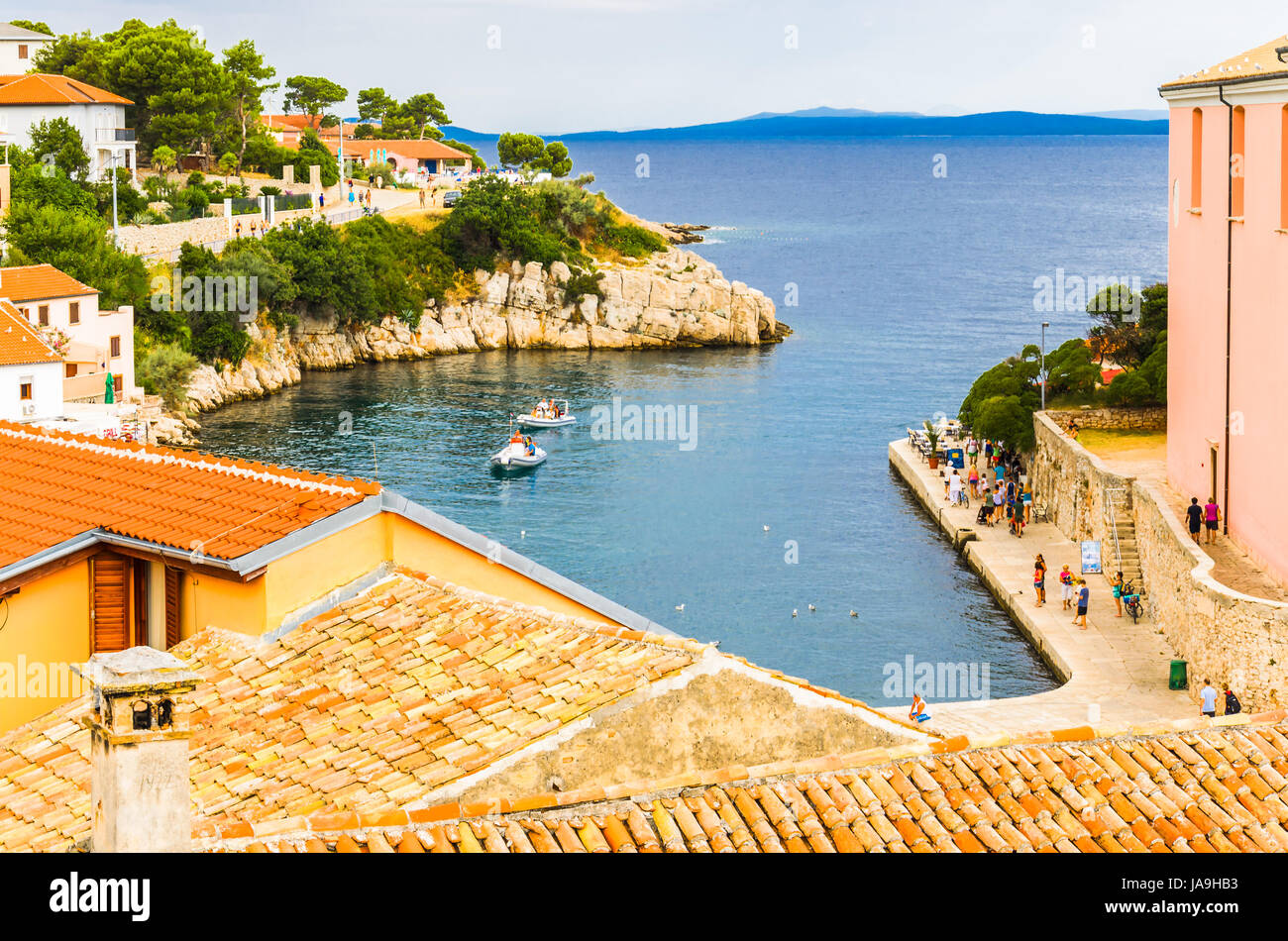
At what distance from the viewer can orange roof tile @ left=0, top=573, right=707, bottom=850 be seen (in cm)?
1090

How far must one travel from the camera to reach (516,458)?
65625 mm

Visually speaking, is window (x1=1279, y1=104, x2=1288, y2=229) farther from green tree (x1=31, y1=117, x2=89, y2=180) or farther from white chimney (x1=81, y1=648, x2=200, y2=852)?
green tree (x1=31, y1=117, x2=89, y2=180)

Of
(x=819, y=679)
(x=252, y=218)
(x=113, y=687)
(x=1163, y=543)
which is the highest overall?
(x=252, y=218)

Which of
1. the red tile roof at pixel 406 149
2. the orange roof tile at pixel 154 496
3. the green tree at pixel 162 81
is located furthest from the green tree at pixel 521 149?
the orange roof tile at pixel 154 496

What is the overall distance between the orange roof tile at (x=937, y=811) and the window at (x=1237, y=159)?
955 inches

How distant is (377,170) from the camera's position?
127 meters

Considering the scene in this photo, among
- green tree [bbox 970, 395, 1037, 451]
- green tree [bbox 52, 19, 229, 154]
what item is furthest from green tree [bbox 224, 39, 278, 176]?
green tree [bbox 970, 395, 1037, 451]

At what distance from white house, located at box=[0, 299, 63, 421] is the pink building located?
3399 centimetres

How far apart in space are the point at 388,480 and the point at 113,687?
55.3 metres

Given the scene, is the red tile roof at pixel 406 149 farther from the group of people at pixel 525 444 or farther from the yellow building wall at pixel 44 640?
the yellow building wall at pixel 44 640

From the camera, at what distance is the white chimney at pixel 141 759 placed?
29.0 ft

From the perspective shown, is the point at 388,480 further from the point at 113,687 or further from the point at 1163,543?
the point at 113,687

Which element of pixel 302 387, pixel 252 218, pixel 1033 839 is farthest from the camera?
pixel 252 218

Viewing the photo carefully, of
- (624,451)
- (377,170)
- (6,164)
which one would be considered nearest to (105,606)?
(624,451)
